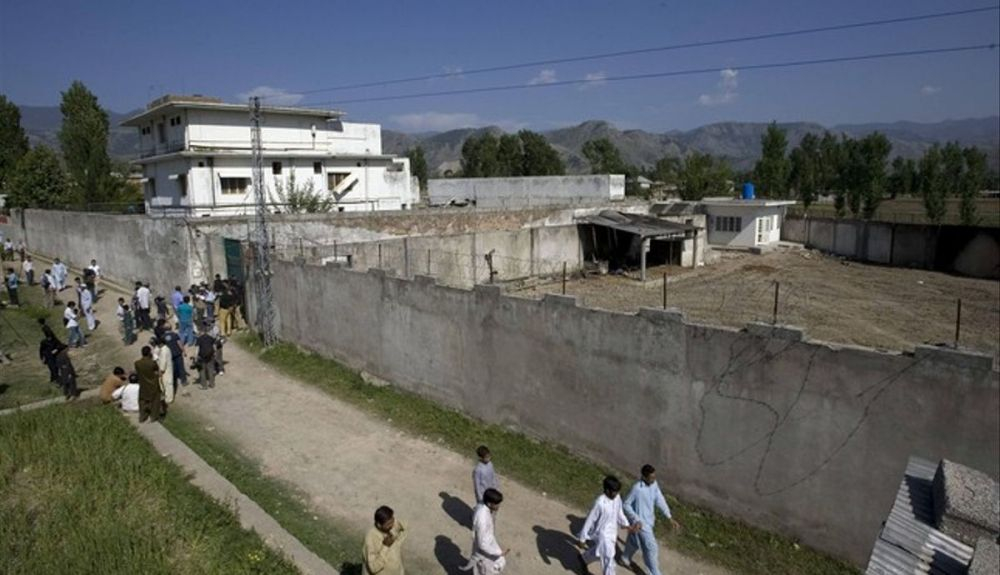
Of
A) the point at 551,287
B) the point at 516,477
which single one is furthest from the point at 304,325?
the point at 551,287

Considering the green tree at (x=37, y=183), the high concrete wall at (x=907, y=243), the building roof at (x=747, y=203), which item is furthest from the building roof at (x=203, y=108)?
the high concrete wall at (x=907, y=243)

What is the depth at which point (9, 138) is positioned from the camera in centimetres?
4891

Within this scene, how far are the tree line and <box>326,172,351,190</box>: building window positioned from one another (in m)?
15.4

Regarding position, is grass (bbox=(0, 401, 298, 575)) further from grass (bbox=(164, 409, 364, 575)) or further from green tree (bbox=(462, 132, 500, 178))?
green tree (bbox=(462, 132, 500, 178))

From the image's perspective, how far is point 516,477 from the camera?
10.4m

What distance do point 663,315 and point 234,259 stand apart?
15.2 meters

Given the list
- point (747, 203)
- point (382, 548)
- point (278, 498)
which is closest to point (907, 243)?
point (747, 203)

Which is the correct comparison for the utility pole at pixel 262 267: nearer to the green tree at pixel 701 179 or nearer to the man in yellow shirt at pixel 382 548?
the man in yellow shirt at pixel 382 548

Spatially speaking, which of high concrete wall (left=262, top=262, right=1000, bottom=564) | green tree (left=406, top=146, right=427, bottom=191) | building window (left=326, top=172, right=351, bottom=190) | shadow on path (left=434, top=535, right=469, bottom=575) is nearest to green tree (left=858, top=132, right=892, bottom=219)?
building window (left=326, top=172, right=351, bottom=190)

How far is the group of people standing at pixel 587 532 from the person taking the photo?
6.11 meters

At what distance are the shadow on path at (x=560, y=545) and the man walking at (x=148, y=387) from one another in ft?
25.8

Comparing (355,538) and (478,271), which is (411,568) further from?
(478,271)

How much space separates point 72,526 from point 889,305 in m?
22.0

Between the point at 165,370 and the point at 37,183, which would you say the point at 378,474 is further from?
the point at 37,183
